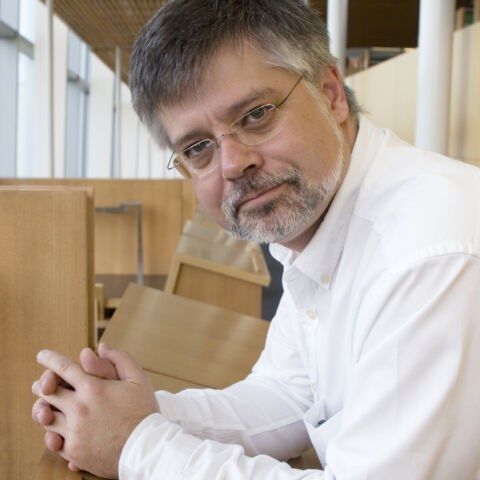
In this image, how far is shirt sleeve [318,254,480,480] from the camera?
0.73 metres

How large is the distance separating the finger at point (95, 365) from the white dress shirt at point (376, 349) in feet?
0.36

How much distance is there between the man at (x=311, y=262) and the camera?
0.74 metres

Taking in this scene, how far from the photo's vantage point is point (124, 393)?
3.22 feet

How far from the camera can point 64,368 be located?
1017 millimetres

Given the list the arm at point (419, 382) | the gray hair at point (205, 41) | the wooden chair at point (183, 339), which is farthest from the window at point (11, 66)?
the arm at point (419, 382)

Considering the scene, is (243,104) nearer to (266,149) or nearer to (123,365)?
(266,149)

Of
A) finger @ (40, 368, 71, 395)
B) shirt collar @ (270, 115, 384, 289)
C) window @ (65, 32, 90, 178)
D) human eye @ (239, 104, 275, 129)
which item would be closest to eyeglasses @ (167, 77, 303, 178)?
human eye @ (239, 104, 275, 129)

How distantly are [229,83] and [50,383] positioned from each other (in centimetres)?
51

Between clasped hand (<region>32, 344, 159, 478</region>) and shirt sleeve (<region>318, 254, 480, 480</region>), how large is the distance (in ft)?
1.09

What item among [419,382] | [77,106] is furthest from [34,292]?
[77,106]

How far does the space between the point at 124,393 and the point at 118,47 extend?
7.32m

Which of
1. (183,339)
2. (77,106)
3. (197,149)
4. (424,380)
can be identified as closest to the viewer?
(424,380)

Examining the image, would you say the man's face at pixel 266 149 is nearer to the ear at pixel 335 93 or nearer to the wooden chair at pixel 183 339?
the ear at pixel 335 93

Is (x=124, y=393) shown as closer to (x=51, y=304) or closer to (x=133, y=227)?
(x=51, y=304)
